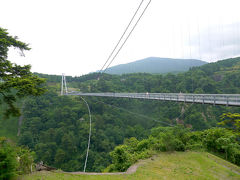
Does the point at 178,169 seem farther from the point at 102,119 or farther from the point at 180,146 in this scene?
the point at 102,119

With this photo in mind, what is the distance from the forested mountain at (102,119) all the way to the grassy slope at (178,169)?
18.0 meters

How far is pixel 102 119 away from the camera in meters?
35.5

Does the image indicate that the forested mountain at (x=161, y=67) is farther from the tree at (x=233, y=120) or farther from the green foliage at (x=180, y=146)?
the tree at (x=233, y=120)

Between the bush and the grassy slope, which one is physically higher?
the bush

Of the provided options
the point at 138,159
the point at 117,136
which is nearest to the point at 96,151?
the point at 117,136

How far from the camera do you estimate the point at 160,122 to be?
33.2 m

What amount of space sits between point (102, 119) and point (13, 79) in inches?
1253

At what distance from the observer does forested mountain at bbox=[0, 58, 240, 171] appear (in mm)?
24609

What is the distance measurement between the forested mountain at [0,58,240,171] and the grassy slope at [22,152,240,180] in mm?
17980

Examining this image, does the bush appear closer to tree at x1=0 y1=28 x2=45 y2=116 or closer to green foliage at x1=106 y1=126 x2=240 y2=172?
tree at x1=0 y1=28 x2=45 y2=116

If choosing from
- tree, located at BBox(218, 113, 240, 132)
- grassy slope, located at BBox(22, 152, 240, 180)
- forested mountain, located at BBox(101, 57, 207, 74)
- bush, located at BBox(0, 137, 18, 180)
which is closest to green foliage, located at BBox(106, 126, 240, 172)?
grassy slope, located at BBox(22, 152, 240, 180)

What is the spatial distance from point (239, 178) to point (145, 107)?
3591 centimetres

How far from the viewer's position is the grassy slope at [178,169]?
186 inches

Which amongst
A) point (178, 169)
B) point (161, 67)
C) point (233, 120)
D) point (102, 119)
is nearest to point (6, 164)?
point (178, 169)
